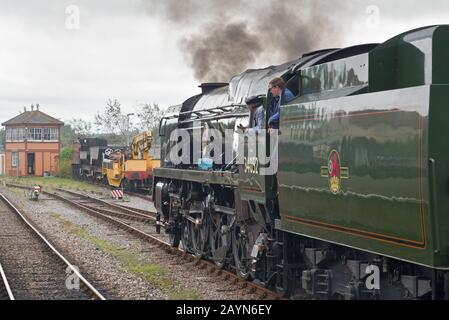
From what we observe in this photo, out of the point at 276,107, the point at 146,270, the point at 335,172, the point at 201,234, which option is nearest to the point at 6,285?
the point at 146,270

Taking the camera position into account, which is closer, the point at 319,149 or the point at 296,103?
the point at 319,149

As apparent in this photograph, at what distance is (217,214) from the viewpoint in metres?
14.0

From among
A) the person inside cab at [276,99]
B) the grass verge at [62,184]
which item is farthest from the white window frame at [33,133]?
the person inside cab at [276,99]

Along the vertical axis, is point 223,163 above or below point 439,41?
below

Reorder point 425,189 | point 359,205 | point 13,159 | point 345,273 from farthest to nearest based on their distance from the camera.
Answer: point 13,159
point 345,273
point 359,205
point 425,189

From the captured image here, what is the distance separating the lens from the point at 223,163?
45.0ft

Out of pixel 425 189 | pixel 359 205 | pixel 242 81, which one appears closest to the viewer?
pixel 425 189

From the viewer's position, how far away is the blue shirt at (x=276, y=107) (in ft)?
32.6

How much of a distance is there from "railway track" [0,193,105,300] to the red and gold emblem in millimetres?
4772

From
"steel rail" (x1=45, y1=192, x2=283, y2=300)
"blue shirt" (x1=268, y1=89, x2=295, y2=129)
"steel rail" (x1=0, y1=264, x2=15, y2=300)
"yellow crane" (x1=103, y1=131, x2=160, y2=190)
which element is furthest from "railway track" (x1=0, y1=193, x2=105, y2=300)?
"yellow crane" (x1=103, y1=131, x2=160, y2=190)

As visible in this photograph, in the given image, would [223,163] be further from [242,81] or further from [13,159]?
[13,159]
